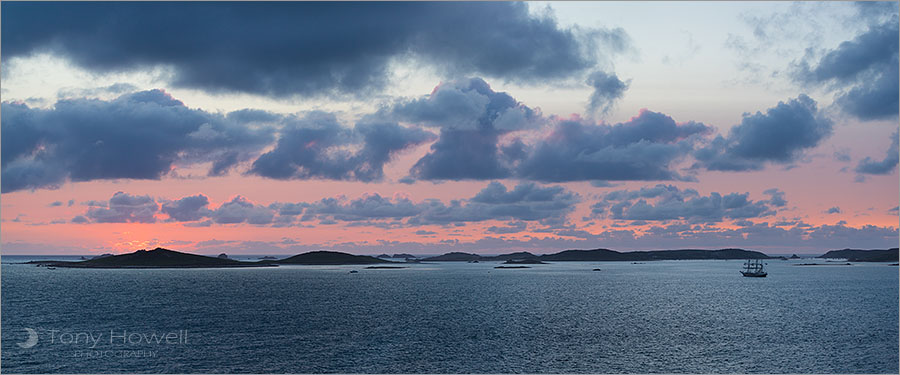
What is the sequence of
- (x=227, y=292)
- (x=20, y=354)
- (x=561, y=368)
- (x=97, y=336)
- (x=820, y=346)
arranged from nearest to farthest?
(x=561, y=368) → (x=20, y=354) → (x=820, y=346) → (x=97, y=336) → (x=227, y=292)

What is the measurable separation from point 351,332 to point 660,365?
41132 millimetres

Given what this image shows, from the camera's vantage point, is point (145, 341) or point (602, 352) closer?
point (602, 352)

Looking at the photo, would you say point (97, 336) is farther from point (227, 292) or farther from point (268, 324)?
point (227, 292)

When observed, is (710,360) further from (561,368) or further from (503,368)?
(503,368)

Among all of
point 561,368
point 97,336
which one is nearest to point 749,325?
point 561,368

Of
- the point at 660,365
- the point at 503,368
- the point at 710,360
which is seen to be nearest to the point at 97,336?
the point at 503,368

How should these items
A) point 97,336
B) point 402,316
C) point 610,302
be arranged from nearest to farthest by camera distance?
point 97,336, point 402,316, point 610,302

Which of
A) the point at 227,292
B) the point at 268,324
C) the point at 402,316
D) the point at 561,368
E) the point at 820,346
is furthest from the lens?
the point at 227,292

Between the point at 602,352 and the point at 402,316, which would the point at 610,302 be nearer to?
the point at 402,316

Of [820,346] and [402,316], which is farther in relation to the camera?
[402,316]

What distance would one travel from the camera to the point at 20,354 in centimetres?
6769

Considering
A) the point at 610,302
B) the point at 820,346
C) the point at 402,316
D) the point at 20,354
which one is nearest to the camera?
the point at 20,354

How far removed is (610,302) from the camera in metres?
130

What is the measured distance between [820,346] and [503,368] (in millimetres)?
40794
